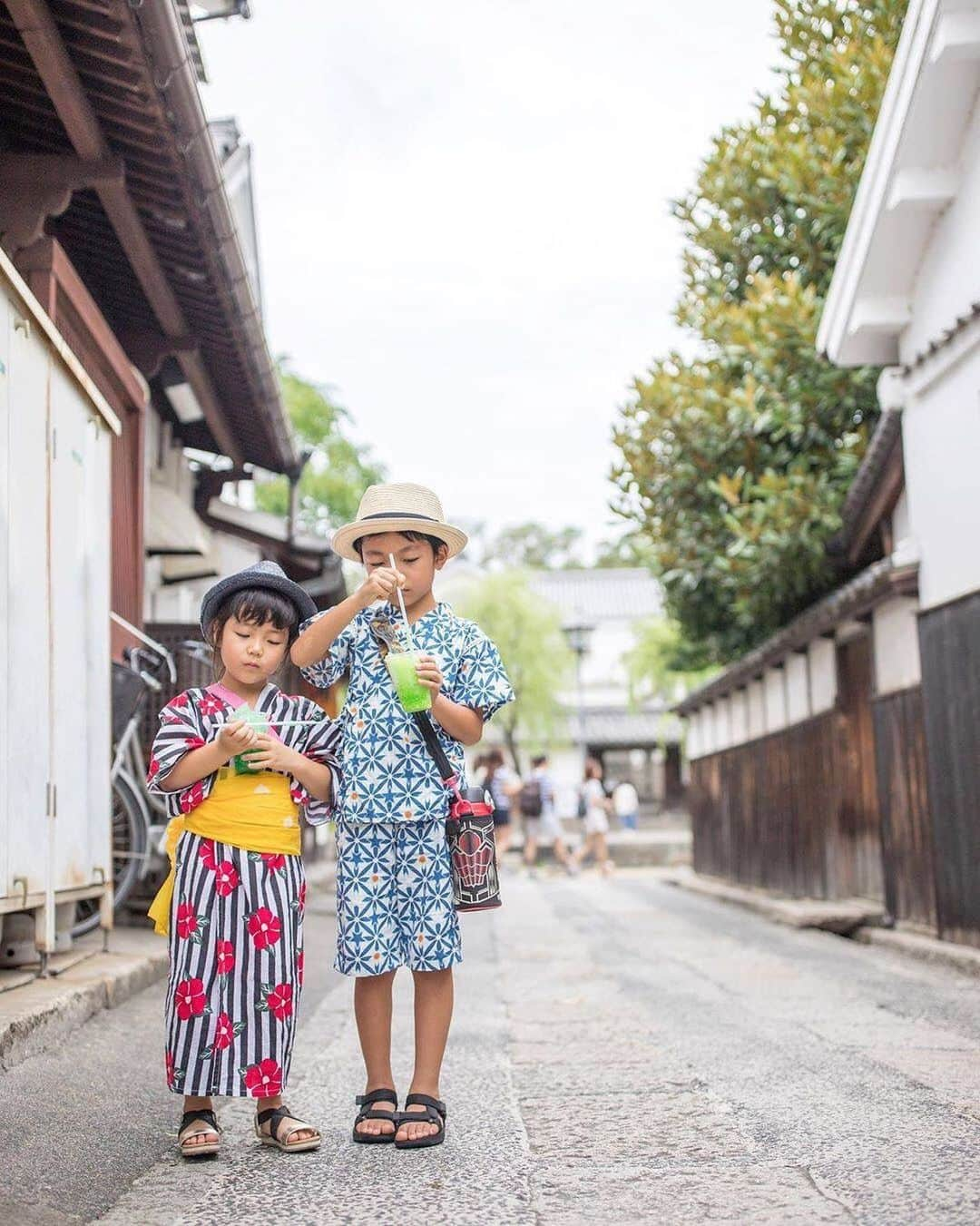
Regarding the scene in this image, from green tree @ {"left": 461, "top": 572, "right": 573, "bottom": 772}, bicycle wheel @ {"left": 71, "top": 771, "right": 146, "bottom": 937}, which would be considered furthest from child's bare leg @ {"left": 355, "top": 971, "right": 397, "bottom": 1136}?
green tree @ {"left": 461, "top": 572, "right": 573, "bottom": 772}

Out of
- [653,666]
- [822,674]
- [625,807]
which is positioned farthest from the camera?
[625,807]

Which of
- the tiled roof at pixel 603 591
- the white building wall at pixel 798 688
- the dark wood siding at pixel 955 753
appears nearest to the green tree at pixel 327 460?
Answer: the white building wall at pixel 798 688

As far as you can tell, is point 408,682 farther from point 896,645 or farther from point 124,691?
point 896,645

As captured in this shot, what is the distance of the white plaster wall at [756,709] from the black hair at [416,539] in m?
13.0

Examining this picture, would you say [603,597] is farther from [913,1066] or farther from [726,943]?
[913,1066]

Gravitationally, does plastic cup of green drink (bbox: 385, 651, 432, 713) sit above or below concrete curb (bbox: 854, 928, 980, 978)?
above

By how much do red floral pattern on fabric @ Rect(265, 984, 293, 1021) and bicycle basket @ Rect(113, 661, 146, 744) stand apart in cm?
372

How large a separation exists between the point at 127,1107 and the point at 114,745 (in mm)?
3489

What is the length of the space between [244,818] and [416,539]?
928 millimetres

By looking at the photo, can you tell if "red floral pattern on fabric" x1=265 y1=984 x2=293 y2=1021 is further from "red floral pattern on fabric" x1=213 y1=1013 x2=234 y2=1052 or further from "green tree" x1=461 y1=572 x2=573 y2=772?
"green tree" x1=461 y1=572 x2=573 y2=772

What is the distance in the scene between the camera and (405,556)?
12.9 feet

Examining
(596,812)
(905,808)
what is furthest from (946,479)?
(596,812)

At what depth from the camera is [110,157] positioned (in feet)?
21.1

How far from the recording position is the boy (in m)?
3.71
